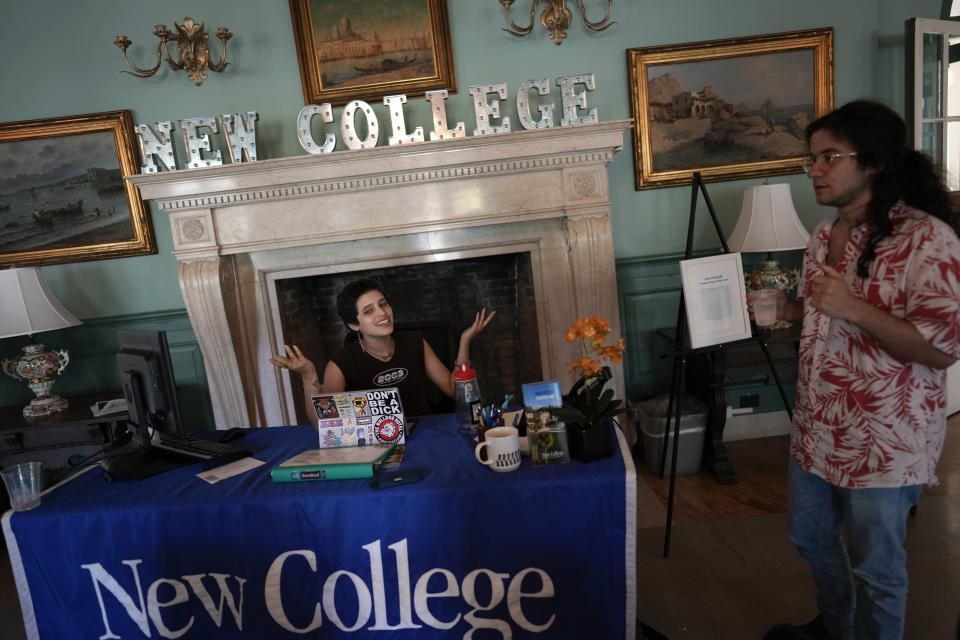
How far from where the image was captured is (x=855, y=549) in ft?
5.03

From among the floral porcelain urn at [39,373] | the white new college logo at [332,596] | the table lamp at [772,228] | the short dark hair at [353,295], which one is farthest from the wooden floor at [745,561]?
the floral porcelain urn at [39,373]

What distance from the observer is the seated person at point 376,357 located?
2.41 metres

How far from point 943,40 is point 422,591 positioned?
360cm

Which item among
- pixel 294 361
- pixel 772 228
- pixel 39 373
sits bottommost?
pixel 39 373

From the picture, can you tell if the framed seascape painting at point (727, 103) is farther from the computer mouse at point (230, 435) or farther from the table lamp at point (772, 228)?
the computer mouse at point (230, 435)

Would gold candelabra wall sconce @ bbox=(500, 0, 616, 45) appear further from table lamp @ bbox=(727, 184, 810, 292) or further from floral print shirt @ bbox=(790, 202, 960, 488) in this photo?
floral print shirt @ bbox=(790, 202, 960, 488)

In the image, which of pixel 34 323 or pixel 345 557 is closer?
pixel 345 557

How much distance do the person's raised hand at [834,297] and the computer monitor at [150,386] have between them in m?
1.84

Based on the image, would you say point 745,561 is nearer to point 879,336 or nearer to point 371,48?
point 879,336

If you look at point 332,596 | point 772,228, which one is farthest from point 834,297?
point 772,228

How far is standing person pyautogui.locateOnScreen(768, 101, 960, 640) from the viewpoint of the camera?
4.37ft

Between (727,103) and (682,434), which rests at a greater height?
(727,103)

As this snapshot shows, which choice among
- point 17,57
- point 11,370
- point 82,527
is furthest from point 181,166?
point 82,527

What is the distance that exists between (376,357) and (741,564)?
1689 millimetres
